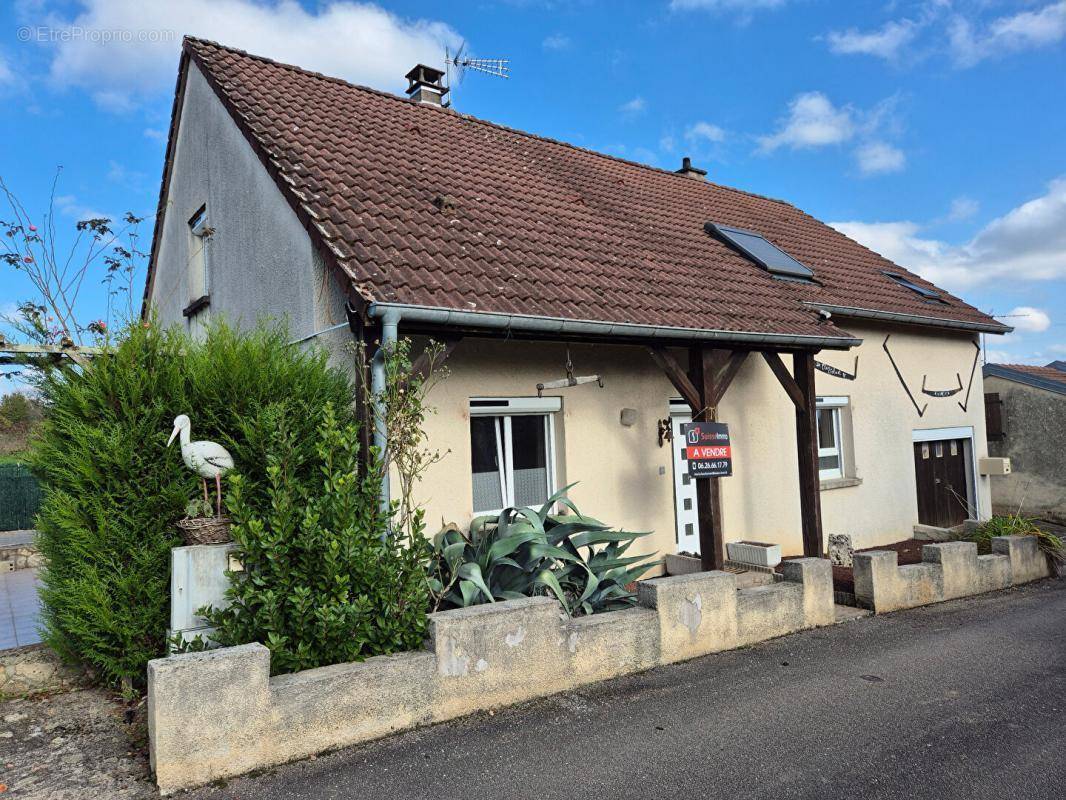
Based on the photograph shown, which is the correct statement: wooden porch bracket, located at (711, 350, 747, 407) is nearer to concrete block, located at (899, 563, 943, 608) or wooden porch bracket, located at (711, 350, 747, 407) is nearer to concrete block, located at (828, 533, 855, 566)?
concrete block, located at (899, 563, 943, 608)

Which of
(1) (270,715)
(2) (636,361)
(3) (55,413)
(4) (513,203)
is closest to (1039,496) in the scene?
(2) (636,361)

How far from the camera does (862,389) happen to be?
35.4 ft

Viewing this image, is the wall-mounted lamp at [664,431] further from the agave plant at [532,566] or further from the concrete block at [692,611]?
the concrete block at [692,611]

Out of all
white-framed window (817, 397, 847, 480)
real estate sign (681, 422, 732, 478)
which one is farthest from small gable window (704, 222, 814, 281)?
real estate sign (681, 422, 732, 478)

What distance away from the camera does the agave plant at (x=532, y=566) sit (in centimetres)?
548

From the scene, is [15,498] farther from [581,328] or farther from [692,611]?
[692,611]

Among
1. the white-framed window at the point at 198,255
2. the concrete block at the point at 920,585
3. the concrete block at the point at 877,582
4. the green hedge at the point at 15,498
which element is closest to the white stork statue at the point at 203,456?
the white-framed window at the point at 198,255

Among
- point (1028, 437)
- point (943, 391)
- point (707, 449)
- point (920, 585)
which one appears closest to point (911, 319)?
point (943, 391)

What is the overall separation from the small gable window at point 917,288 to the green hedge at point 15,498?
57.6ft

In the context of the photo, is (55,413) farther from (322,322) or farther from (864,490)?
(864,490)

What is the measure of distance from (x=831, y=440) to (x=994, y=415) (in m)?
5.88

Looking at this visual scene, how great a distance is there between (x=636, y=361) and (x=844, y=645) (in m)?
3.50

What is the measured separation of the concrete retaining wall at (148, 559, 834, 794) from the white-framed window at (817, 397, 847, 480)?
457 centimetres

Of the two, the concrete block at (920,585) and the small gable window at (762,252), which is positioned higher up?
the small gable window at (762,252)
